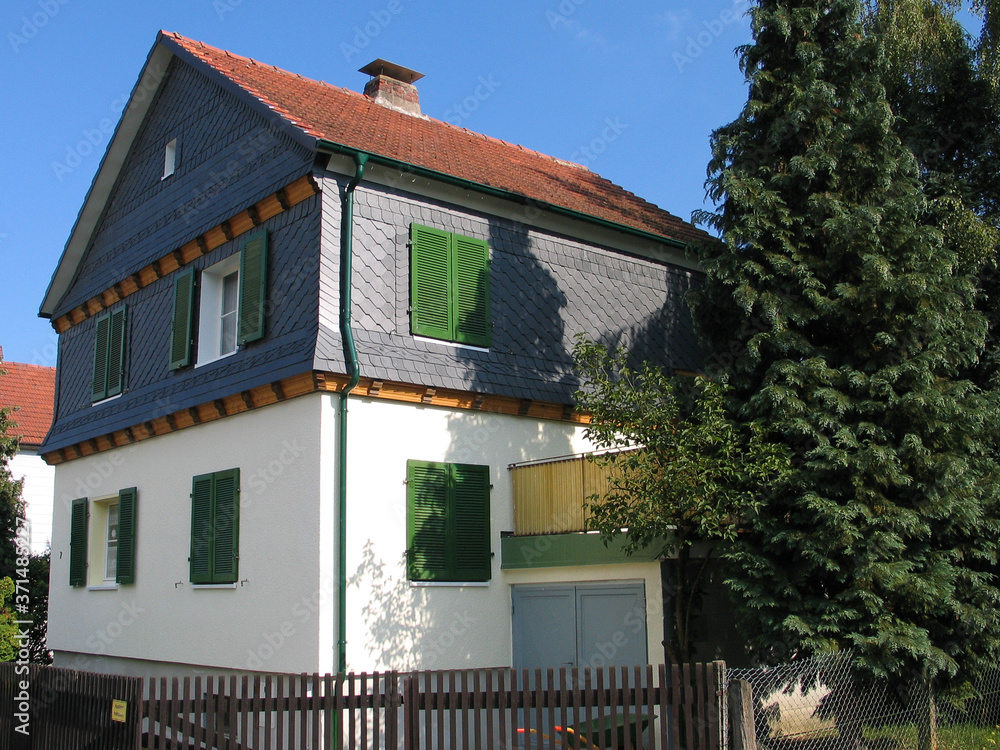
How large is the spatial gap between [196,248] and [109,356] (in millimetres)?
3142

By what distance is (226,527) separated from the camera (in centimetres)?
1223

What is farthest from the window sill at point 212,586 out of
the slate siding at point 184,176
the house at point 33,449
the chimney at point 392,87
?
the house at point 33,449

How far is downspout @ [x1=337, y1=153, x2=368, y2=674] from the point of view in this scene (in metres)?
10.6

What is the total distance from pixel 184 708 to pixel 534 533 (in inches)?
194

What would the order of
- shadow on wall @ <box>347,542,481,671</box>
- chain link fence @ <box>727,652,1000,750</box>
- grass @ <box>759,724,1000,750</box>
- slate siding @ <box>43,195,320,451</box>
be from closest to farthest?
Result: chain link fence @ <box>727,652,1000,750</box> → grass @ <box>759,724,1000,750</box> → shadow on wall @ <box>347,542,481,671</box> → slate siding @ <box>43,195,320,451</box>

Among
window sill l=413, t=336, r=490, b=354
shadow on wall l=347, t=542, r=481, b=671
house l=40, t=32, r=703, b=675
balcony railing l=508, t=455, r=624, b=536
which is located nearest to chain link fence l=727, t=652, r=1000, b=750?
house l=40, t=32, r=703, b=675

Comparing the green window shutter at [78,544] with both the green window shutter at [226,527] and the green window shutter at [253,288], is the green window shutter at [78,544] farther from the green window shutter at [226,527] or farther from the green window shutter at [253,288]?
the green window shutter at [253,288]

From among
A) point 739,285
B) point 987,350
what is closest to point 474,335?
point 739,285

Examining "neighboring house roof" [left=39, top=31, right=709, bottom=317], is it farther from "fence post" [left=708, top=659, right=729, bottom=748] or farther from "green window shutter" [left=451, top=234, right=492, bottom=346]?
"fence post" [left=708, top=659, right=729, bottom=748]

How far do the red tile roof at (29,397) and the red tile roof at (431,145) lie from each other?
15.7 m

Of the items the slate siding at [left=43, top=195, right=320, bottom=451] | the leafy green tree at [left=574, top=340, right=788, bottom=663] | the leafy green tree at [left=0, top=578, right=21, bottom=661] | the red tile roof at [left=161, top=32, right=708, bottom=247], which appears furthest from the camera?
the leafy green tree at [left=0, top=578, right=21, bottom=661]

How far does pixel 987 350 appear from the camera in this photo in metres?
→ 12.2

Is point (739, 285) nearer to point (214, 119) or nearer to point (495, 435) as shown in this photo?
point (495, 435)

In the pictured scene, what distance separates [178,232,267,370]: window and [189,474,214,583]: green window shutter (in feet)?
5.63
